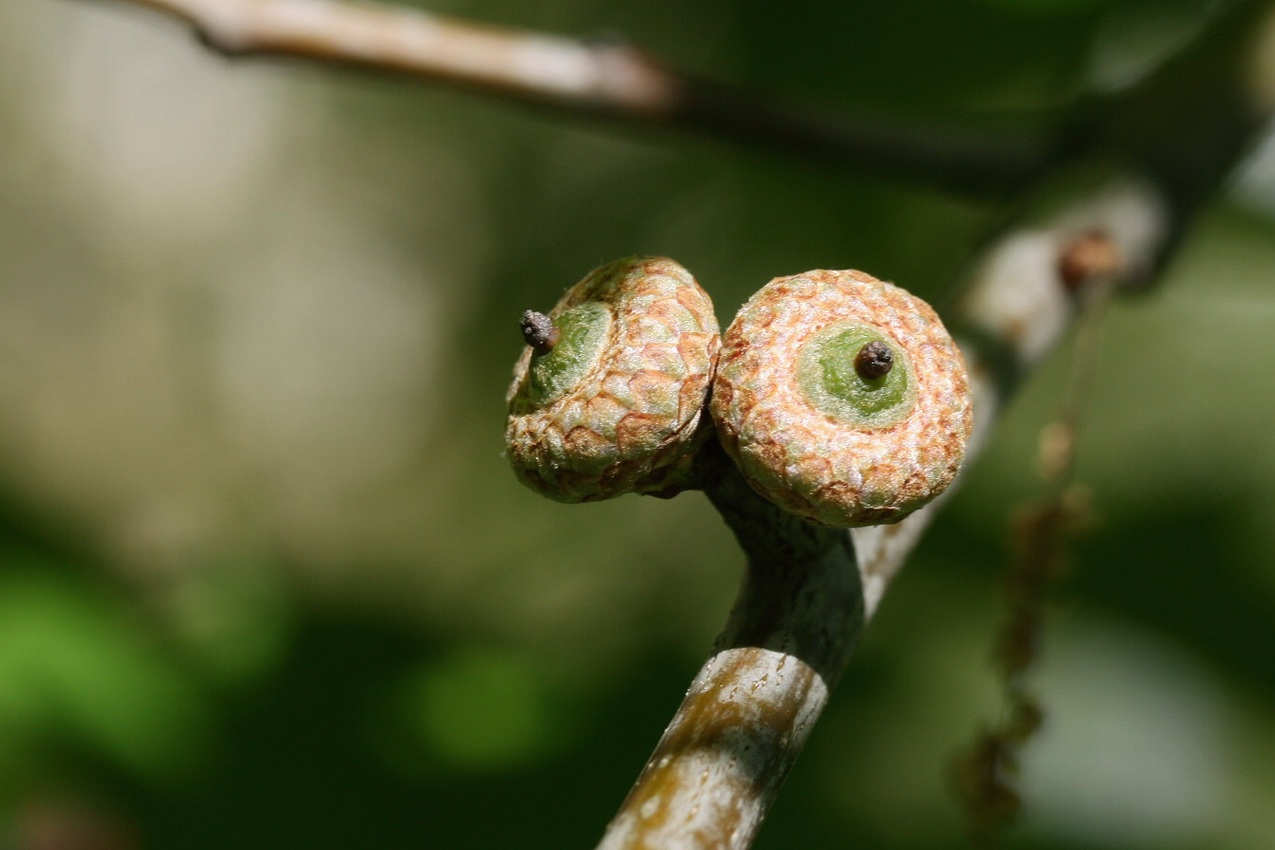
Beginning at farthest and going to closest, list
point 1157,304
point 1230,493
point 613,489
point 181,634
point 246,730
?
point 1157,304 < point 1230,493 < point 181,634 < point 246,730 < point 613,489

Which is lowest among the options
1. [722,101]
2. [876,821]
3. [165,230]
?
[876,821]

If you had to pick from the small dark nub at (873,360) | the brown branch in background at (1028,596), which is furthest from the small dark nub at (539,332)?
the brown branch in background at (1028,596)

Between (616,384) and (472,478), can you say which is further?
(472,478)

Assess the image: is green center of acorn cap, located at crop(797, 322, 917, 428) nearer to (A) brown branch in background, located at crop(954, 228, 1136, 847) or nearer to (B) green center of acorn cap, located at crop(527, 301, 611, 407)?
(B) green center of acorn cap, located at crop(527, 301, 611, 407)

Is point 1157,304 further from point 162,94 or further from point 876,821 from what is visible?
point 162,94

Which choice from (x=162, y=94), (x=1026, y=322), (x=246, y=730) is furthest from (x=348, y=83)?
(x=1026, y=322)

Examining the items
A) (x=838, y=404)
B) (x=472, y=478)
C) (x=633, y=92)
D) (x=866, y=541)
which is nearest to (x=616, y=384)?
(x=838, y=404)

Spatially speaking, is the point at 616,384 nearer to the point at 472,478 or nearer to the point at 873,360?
the point at 873,360
